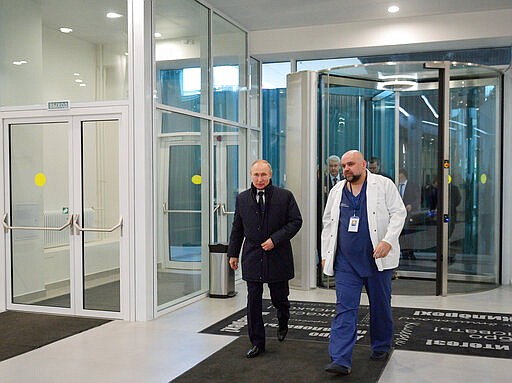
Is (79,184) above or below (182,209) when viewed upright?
above

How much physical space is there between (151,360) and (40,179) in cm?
277

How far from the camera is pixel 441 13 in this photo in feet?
26.2

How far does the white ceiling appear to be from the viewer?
24.7ft

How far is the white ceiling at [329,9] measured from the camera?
754 cm

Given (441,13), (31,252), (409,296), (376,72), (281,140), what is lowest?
(409,296)

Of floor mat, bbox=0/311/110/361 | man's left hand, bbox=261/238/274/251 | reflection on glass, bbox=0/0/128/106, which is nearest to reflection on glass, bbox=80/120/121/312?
floor mat, bbox=0/311/110/361

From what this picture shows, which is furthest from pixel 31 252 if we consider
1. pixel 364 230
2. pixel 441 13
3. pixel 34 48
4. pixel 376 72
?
pixel 441 13

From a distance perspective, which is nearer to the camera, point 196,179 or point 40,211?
point 40,211

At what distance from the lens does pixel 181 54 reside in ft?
23.0

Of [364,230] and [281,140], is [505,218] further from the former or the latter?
[364,230]

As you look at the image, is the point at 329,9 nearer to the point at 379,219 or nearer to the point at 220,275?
the point at 220,275

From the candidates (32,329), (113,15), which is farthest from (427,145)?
(32,329)

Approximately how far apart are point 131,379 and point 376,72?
5211 millimetres

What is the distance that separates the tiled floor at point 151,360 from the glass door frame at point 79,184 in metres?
0.50
